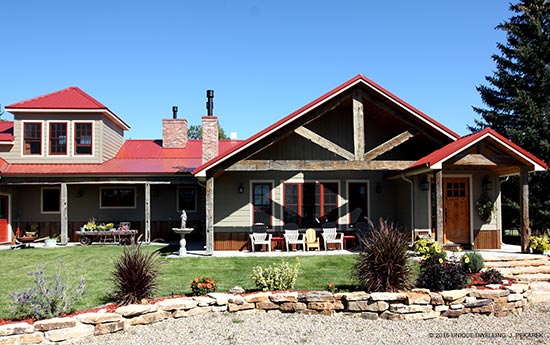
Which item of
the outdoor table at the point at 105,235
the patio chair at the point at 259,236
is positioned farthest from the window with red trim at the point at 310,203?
the outdoor table at the point at 105,235

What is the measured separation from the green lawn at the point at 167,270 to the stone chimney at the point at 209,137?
423 centimetres

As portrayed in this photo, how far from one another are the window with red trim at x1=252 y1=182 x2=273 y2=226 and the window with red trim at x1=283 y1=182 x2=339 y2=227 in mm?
513

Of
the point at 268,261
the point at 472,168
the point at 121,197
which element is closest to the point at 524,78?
the point at 472,168

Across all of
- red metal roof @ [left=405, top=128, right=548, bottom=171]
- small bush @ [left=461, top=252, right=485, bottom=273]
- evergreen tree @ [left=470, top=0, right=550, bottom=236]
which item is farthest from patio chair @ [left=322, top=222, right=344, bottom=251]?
evergreen tree @ [left=470, top=0, right=550, bottom=236]

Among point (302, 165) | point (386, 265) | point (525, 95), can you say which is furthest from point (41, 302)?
point (525, 95)

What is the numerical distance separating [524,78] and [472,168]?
9412 millimetres

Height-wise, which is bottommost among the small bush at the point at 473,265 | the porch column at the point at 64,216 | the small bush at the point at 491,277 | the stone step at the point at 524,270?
the stone step at the point at 524,270

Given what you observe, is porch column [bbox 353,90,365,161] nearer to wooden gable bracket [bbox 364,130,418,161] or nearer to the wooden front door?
wooden gable bracket [bbox 364,130,418,161]

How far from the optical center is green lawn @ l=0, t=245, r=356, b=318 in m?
8.20

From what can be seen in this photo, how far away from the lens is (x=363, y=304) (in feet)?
22.9

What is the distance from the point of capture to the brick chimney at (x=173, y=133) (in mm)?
20609

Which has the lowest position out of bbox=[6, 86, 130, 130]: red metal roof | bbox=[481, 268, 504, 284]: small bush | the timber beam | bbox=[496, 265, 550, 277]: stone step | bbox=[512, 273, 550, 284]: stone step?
bbox=[512, 273, 550, 284]: stone step

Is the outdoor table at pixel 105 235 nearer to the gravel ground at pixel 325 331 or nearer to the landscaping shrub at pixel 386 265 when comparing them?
the gravel ground at pixel 325 331

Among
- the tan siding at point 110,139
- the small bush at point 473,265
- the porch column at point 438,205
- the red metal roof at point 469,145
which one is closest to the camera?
the small bush at point 473,265
